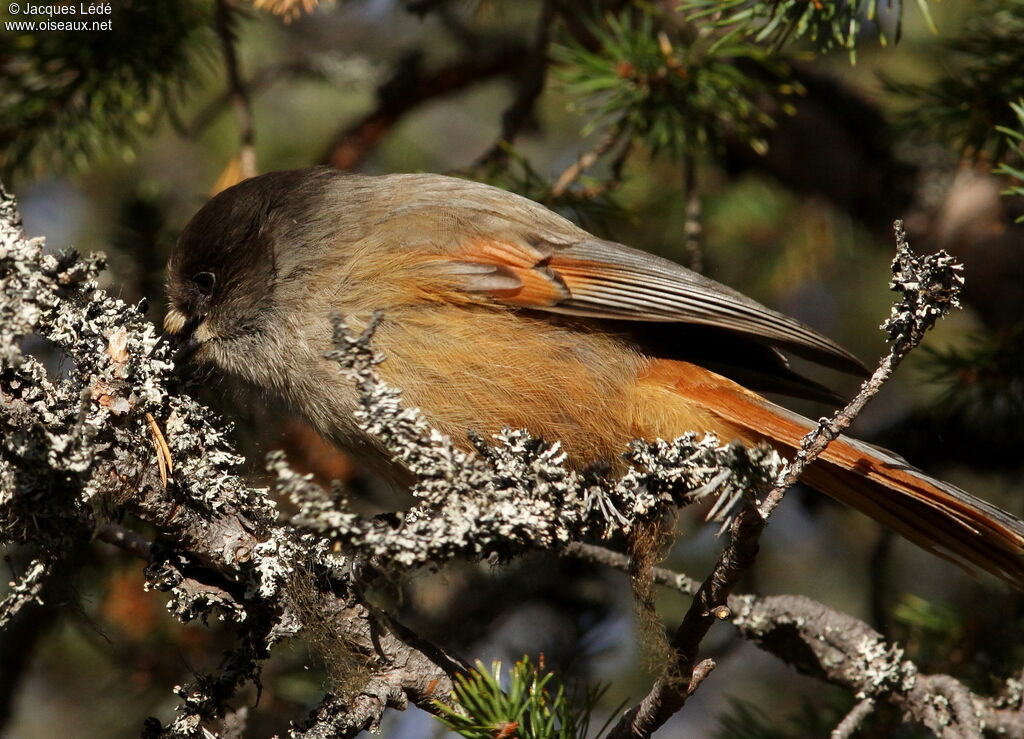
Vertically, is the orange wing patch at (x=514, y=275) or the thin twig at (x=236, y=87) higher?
the thin twig at (x=236, y=87)

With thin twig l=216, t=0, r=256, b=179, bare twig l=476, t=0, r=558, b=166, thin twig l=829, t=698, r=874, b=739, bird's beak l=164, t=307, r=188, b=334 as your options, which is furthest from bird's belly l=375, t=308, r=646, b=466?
thin twig l=216, t=0, r=256, b=179

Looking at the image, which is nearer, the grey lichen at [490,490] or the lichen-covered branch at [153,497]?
the lichen-covered branch at [153,497]

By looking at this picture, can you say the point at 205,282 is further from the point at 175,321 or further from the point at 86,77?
the point at 86,77

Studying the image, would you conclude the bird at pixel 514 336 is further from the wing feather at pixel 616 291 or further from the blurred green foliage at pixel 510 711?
the blurred green foliage at pixel 510 711

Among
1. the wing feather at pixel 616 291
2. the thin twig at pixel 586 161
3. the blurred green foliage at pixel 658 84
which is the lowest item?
the wing feather at pixel 616 291

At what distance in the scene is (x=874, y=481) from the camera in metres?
2.91

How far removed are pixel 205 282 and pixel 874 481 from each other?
2296 millimetres

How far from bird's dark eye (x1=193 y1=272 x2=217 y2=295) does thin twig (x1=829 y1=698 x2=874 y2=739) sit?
2.41 meters

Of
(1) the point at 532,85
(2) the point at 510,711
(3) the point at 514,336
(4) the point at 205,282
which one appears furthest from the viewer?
(1) the point at 532,85

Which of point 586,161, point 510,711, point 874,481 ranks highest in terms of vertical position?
point 586,161

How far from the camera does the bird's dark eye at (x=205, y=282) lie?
133 inches

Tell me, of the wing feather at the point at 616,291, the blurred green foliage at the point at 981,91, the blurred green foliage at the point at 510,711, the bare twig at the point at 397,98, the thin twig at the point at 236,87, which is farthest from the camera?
the bare twig at the point at 397,98

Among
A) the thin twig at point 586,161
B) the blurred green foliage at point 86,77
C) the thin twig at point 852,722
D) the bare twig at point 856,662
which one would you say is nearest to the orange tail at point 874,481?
the bare twig at point 856,662

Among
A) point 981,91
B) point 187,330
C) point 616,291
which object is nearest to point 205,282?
point 187,330
